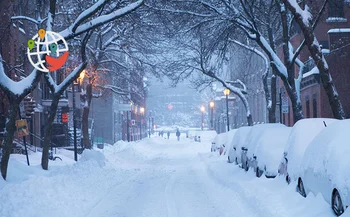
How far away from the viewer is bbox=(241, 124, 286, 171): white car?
19.1 meters

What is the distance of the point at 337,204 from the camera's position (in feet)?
30.6

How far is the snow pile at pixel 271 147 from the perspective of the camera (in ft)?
54.2

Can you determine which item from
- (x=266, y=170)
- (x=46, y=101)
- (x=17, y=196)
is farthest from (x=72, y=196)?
(x=46, y=101)

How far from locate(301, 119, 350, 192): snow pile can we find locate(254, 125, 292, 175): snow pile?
459 cm

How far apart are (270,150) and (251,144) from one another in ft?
8.74

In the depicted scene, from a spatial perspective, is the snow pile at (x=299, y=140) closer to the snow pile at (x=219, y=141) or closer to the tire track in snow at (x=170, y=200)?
the tire track in snow at (x=170, y=200)

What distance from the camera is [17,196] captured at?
41.9ft

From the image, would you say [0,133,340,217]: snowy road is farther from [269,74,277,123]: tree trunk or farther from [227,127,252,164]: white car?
[269,74,277,123]: tree trunk

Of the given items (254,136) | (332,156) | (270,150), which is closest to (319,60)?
(254,136)

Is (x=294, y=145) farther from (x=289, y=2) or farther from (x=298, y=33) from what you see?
(x=298, y=33)

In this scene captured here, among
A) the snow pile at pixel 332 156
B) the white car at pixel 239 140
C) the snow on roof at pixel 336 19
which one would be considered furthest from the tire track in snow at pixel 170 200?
the snow on roof at pixel 336 19

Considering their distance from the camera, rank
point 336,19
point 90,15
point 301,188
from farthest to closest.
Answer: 1. point 336,19
2. point 90,15
3. point 301,188

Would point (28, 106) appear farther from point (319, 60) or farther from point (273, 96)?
point (319, 60)

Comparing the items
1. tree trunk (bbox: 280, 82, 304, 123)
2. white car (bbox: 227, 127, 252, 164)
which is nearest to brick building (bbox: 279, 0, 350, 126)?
tree trunk (bbox: 280, 82, 304, 123)
